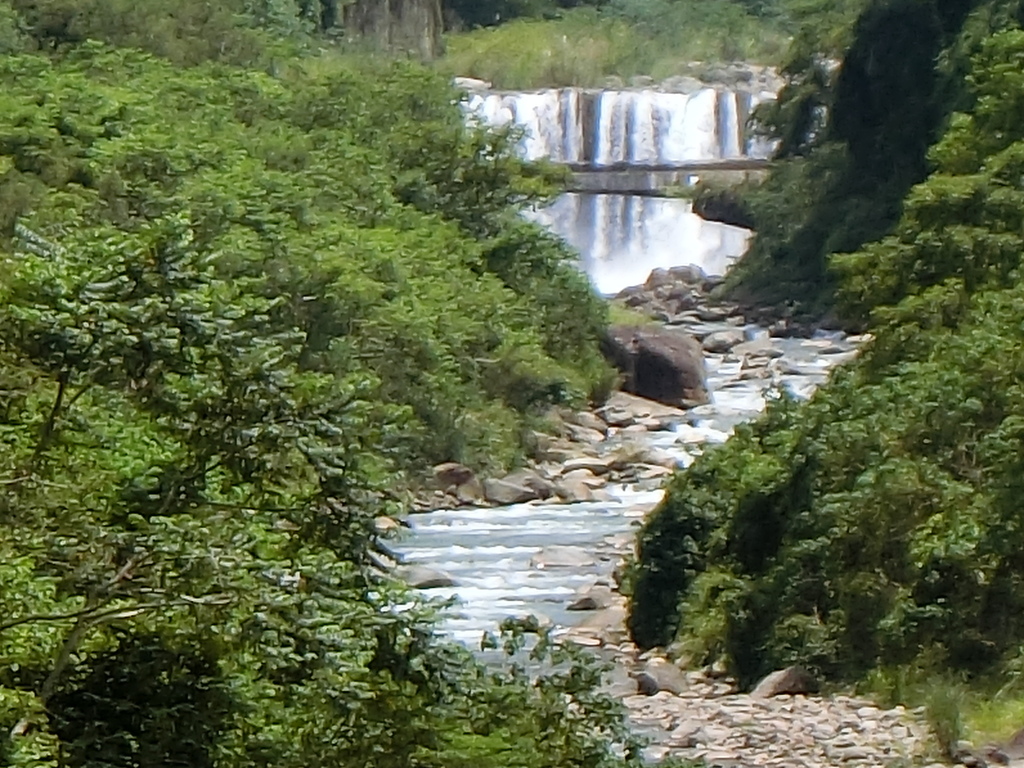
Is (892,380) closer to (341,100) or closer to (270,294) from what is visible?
(270,294)

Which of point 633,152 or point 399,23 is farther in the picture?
point 399,23

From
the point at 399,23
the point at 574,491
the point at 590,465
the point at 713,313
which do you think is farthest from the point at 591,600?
the point at 399,23

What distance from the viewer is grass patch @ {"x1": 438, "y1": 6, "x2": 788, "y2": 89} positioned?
1921 inches

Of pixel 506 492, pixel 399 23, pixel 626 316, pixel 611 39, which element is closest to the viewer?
pixel 506 492

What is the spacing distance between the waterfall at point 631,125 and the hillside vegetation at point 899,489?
72.0 feet

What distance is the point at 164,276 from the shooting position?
7.52 meters

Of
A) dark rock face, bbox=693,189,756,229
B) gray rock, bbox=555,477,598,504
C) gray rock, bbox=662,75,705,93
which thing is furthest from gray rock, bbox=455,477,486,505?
gray rock, bbox=662,75,705,93

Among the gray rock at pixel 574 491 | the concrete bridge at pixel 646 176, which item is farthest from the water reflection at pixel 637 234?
the gray rock at pixel 574 491

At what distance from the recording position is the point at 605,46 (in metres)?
50.4

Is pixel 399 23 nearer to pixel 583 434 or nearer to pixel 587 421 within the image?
pixel 587 421

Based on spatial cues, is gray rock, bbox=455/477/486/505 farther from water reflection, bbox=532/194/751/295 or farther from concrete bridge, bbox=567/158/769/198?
concrete bridge, bbox=567/158/769/198

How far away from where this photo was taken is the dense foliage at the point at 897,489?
14922mm

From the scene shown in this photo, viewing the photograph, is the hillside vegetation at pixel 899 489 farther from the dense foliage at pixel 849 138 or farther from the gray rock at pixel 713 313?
the gray rock at pixel 713 313

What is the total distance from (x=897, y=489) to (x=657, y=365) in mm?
17176
